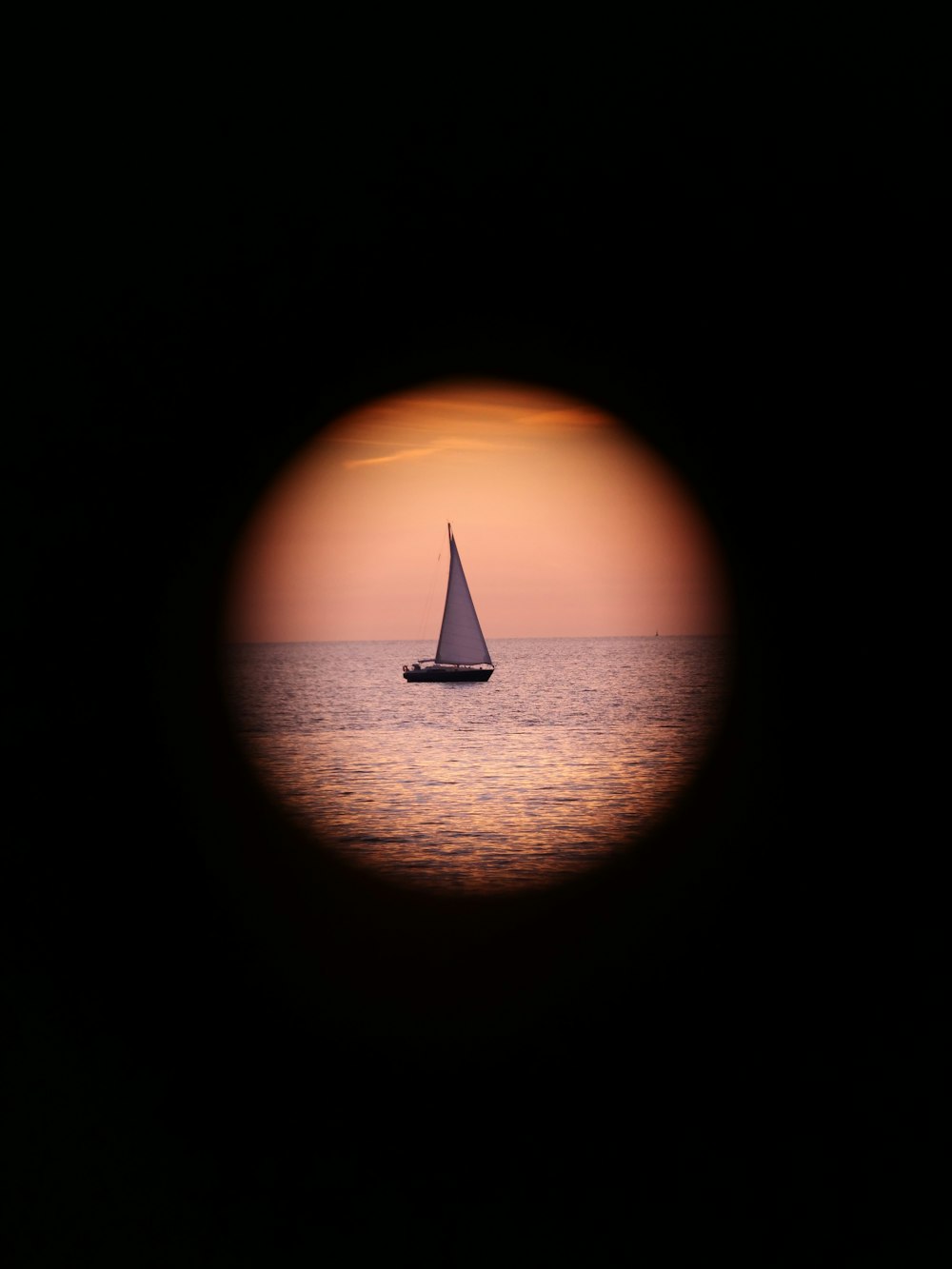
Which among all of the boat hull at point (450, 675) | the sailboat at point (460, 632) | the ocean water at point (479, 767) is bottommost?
the ocean water at point (479, 767)

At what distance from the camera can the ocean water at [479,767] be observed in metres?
24.8

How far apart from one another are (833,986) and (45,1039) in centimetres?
678

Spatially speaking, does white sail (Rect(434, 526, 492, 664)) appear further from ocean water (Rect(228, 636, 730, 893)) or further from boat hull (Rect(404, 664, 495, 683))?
ocean water (Rect(228, 636, 730, 893))

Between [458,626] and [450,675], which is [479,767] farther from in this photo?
[450,675]

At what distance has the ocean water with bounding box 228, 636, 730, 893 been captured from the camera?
24.8 metres

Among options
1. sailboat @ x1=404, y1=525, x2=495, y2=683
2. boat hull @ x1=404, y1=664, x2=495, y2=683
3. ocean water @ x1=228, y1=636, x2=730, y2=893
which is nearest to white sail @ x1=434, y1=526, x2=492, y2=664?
sailboat @ x1=404, y1=525, x2=495, y2=683

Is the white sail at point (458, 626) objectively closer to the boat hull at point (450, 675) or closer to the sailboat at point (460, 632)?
the sailboat at point (460, 632)

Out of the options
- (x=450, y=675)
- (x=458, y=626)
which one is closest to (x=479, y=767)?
(x=458, y=626)

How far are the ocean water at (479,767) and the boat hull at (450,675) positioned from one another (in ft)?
6.90

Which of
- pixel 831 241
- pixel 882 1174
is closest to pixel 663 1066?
pixel 882 1174

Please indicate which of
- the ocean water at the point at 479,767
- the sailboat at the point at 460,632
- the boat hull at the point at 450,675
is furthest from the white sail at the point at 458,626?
the ocean water at the point at 479,767

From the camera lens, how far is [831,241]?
33.1ft

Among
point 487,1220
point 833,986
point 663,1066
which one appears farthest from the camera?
point 833,986

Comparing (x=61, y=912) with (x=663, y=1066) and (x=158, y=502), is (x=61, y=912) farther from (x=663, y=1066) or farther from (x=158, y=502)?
(x=663, y=1066)
